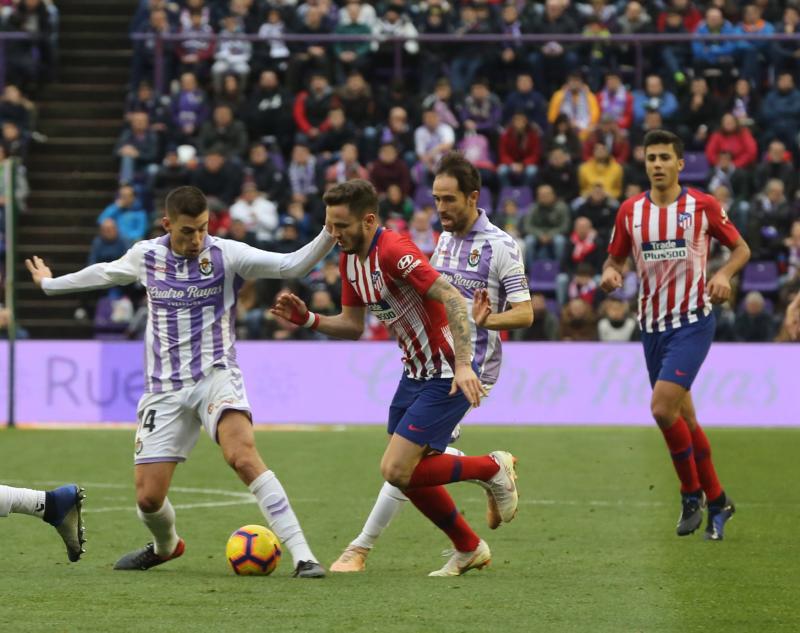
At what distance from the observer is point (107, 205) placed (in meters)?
25.6

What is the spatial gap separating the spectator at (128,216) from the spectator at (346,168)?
2636 millimetres

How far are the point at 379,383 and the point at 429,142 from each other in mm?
5120

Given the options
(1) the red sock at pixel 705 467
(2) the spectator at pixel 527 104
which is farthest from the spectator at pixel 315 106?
(1) the red sock at pixel 705 467

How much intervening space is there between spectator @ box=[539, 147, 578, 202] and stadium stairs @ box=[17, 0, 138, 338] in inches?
267

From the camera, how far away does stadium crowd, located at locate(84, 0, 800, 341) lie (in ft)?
72.2

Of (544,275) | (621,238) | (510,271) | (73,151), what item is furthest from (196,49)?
(510,271)

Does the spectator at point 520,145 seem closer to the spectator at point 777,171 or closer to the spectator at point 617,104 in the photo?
the spectator at point 617,104

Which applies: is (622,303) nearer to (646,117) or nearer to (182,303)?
(646,117)

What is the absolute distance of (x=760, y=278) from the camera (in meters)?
21.8

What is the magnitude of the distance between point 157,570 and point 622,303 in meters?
12.2

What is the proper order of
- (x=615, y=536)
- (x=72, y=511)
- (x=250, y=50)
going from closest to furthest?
(x=72, y=511), (x=615, y=536), (x=250, y=50)

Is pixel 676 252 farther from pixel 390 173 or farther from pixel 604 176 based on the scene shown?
pixel 390 173

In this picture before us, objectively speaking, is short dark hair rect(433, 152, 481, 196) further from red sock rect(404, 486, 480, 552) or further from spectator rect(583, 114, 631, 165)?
spectator rect(583, 114, 631, 165)

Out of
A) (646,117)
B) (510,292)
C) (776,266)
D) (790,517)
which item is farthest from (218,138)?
(510,292)
